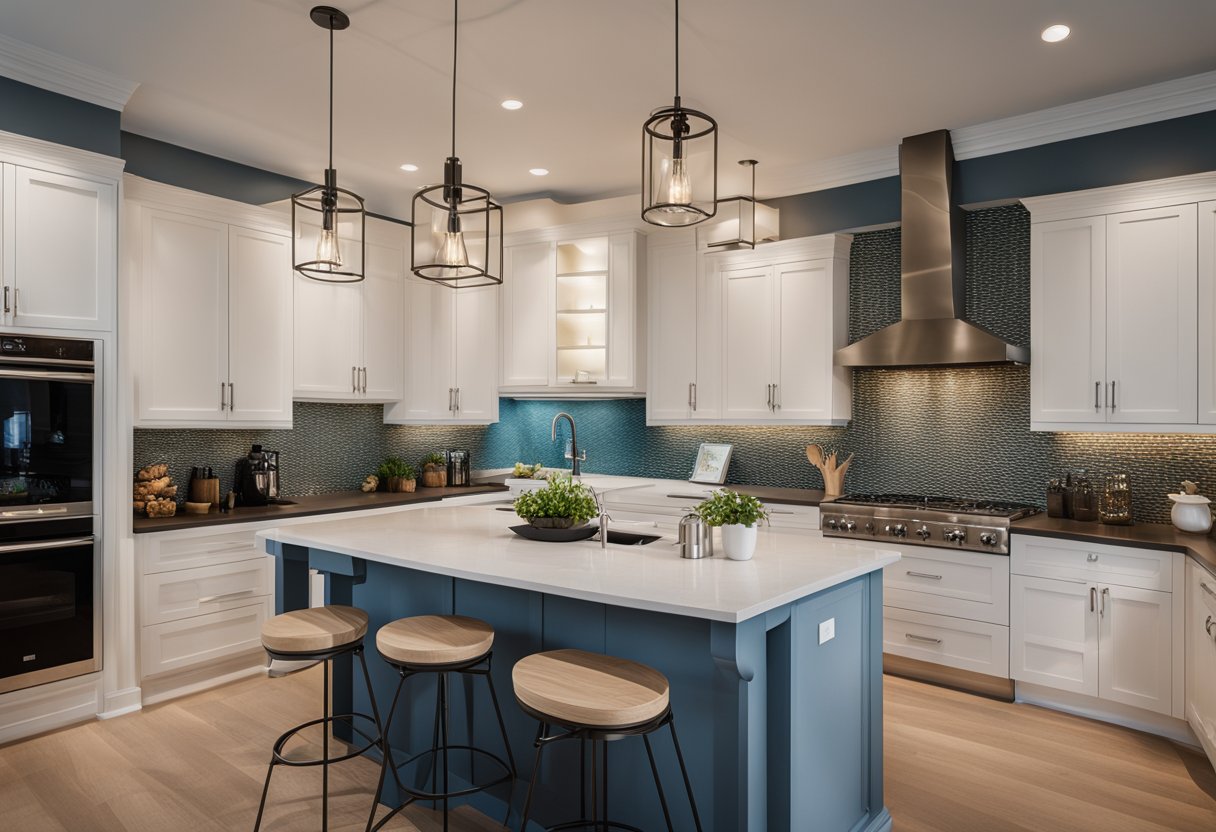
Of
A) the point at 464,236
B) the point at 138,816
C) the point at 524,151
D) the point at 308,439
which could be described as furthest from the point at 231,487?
the point at 464,236

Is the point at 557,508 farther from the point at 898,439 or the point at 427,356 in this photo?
the point at 427,356

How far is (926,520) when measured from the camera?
3.98 metres

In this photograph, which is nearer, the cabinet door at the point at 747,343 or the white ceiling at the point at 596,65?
the white ceiling at the point at 596,65

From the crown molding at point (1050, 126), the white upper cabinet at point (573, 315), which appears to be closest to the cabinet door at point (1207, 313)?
the crown molding at point (1050, 126)

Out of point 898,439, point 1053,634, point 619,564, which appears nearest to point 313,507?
point 619,564

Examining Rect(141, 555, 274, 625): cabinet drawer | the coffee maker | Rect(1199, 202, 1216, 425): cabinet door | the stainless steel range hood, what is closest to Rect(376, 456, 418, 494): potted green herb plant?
the coffee maker

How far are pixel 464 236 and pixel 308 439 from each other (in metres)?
3.09

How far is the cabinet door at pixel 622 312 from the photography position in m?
5.21

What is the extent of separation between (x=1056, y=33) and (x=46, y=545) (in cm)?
474

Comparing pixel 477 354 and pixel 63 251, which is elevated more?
pixel 63 251

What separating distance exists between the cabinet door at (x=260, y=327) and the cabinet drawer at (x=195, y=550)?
0.68 meters

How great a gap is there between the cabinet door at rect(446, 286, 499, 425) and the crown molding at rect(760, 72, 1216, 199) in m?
2.33

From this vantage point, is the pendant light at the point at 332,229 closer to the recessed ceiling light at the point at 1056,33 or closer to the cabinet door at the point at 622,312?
the cabinet door at the point at 622,312

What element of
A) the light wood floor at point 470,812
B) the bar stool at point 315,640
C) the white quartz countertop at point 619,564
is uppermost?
the white quartz countertop at point 619,564
